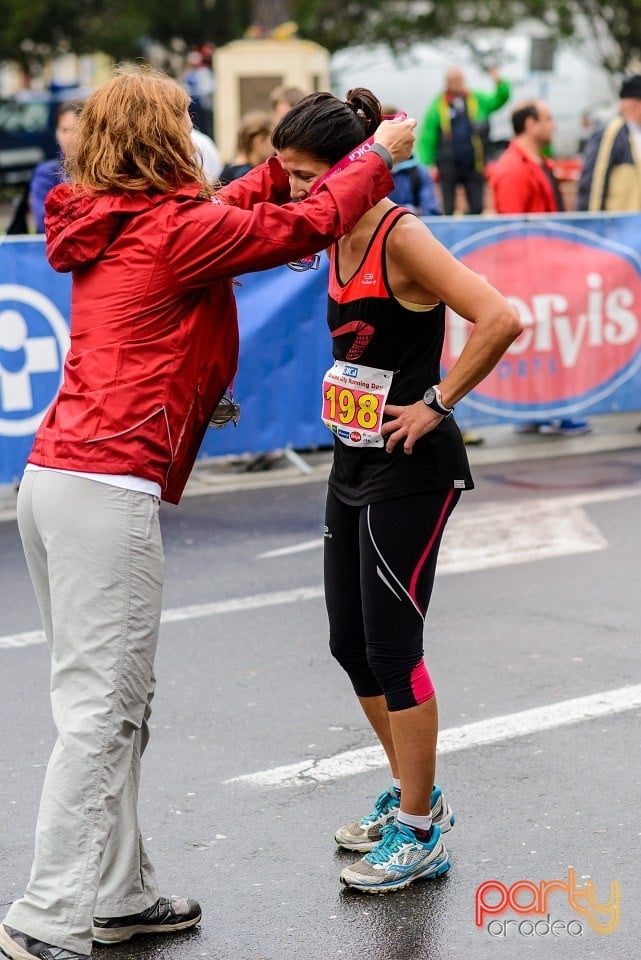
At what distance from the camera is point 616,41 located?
94.9ft

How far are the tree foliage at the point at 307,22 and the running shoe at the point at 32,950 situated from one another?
85.9 feet

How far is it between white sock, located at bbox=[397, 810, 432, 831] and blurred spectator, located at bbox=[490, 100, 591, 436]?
6.74 meters

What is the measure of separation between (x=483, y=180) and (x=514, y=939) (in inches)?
584

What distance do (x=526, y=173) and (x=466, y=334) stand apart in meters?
1.61

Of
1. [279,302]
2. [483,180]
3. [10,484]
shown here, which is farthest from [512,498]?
[483,180]

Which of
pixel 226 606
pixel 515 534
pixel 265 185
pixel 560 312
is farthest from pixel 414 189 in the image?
pixel 265 185

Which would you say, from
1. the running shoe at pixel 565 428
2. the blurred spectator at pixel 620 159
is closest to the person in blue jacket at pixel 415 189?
the blurred spectator at pixel 620 159

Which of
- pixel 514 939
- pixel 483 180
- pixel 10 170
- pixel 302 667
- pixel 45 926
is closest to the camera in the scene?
pixel 45 926

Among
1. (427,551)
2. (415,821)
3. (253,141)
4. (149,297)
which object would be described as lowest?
(415,821)

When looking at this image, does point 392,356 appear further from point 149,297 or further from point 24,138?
point 24,138

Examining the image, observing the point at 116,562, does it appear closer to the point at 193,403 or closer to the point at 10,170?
the point at 193,403

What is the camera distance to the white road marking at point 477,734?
15.2ft

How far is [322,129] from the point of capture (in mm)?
3633

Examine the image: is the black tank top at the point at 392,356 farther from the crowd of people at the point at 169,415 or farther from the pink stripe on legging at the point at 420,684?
the pink stripe on legging at the point at 420,684
